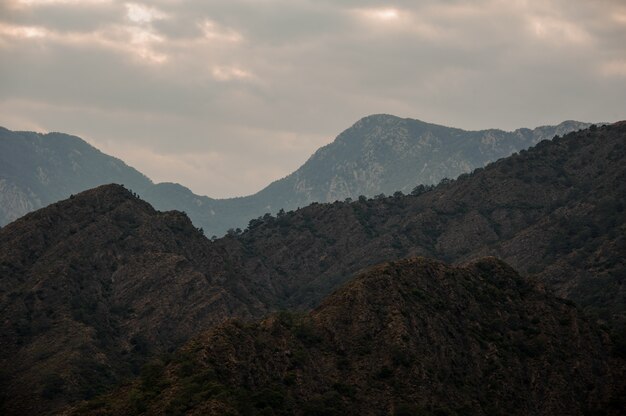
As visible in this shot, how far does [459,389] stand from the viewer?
122312mm

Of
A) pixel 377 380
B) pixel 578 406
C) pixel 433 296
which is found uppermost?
pixel 433 296

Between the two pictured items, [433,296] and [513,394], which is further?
[433,296]

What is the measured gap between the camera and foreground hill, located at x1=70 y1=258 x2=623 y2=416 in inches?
4262

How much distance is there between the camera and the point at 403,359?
122 m

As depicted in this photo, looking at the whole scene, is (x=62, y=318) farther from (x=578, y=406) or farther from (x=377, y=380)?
(x=578, y=406)

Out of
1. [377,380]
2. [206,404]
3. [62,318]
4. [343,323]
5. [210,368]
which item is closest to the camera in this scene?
[206,404]

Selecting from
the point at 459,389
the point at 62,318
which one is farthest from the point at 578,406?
the point at 62,318

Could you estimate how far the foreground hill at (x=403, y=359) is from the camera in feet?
355

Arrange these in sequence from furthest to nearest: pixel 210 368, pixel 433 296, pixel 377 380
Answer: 1. pixel 433 296
2. pixel 377 380
3. pixel 210 368

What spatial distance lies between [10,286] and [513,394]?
400 feet

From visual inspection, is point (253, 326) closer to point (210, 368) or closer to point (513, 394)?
point (210, 368)

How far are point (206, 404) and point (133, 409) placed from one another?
9.04 m

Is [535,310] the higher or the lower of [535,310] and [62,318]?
the lower

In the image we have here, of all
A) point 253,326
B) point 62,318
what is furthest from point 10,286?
point 253,326
